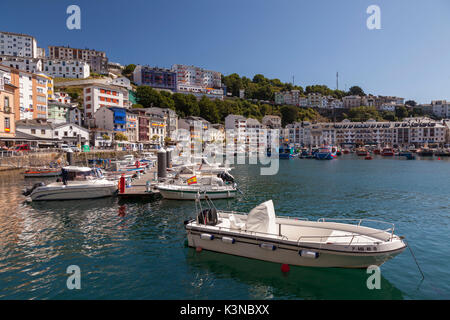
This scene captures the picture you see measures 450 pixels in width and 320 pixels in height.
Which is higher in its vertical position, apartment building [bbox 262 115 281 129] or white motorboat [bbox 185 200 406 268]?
apartment building [bbox 262 115 281 129]

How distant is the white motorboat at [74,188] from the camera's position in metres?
28.0

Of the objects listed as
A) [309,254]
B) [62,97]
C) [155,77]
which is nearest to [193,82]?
[155,77]

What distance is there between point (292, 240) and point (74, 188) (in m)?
23.2

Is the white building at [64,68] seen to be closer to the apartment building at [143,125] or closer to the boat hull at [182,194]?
the apartment building at [143,125]

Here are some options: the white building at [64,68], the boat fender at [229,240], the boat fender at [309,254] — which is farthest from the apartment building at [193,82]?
the boat fender at [309,254]

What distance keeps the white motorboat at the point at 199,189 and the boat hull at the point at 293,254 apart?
13.1 metres

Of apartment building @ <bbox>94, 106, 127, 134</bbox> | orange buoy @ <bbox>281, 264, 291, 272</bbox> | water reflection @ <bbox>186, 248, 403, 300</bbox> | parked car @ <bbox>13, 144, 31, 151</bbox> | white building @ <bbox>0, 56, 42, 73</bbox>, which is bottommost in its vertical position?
water reflection @ <bbox>186, 248, 403, 300</bbox>

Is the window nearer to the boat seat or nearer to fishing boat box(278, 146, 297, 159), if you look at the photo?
the boat seat

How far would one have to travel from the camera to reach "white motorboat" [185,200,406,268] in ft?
41.3

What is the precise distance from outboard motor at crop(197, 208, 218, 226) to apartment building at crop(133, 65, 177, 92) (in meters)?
149

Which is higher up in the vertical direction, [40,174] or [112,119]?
[112,119]

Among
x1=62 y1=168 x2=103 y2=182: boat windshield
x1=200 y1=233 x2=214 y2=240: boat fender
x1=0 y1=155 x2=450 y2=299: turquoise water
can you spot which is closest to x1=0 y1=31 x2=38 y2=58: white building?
x1=62 y1=168 x2=103 y2=182: boat windshield

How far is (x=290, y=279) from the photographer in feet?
42.0

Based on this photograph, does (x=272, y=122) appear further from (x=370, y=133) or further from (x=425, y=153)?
(x=425, y=153)
